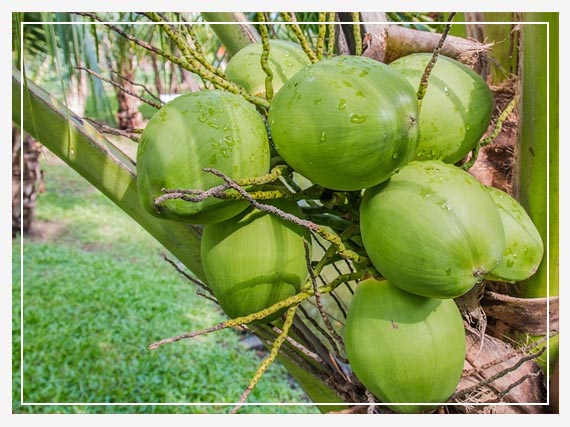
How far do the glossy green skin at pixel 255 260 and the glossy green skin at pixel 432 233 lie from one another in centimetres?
9

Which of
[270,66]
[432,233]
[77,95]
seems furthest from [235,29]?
[77,95]

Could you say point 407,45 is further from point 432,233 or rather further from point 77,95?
point 77,95

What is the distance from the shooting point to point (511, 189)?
1.01 m

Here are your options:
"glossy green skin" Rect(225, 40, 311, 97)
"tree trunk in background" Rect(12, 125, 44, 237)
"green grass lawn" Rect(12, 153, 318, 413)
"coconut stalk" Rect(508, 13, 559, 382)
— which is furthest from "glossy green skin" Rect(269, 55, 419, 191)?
"tree trunk in background" Rect(12, 125, 44, 237)

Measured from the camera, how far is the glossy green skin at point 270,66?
83 centimetres

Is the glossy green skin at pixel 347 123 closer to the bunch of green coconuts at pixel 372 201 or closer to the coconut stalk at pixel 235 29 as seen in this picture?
the bunch of green coconuts at pixel 372 201

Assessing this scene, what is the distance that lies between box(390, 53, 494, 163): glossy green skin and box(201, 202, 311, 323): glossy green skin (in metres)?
0.19

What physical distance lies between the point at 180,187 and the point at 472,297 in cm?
48

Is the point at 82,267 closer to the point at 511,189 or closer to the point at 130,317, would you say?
the point at 130,317

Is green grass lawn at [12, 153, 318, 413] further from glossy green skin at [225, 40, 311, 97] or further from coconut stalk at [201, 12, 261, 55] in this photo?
glossy green skin at [225, 40, 311, 97]

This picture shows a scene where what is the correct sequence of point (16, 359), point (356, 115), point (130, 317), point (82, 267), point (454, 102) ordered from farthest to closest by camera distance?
point (82, 267)
point (130, 317)
point (16, 359)
point (454, 102)
point (356, 115)

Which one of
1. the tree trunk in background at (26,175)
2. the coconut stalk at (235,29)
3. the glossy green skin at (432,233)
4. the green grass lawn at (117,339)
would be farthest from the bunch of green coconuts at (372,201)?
the tree trunk in background at (26,175)
